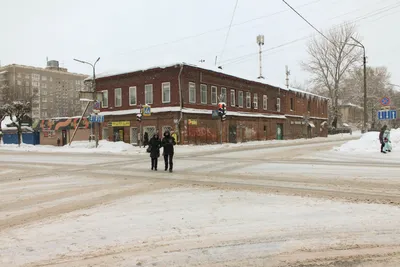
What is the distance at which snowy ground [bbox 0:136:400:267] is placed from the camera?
4371 mm

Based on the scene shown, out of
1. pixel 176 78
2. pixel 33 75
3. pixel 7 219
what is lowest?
pixel 7 219

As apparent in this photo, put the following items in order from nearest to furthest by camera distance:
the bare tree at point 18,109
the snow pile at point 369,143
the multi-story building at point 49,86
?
the snow pile at point 369,143 → the bare tree at point 18,109 → the multi-story building at point 49,86

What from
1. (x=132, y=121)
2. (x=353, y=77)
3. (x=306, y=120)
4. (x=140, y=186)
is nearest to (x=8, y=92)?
(x=132, y=121)

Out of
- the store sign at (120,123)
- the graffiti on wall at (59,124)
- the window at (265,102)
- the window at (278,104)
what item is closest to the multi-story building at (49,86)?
the graffiti on wall at (59,124)

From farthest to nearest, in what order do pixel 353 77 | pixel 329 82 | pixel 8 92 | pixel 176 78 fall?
pixel 353 77, pixel 329 82, pixel 8 92, pixel 176 78

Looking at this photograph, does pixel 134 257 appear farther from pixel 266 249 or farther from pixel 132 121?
pixel 132 121

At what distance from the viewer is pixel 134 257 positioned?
172 inches

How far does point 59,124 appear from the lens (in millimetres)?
41438

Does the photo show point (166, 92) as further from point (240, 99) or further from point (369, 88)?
point (369, 88)

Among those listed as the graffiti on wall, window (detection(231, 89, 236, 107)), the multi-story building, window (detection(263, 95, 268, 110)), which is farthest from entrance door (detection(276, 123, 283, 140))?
the multi-story building

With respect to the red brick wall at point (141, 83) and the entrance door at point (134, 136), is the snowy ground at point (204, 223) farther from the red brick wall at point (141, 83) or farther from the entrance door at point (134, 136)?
the entrance door at point (134, 136)

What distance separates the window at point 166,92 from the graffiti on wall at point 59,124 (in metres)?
11.5

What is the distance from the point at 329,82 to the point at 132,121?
143ft

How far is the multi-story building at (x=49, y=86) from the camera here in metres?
90.3
